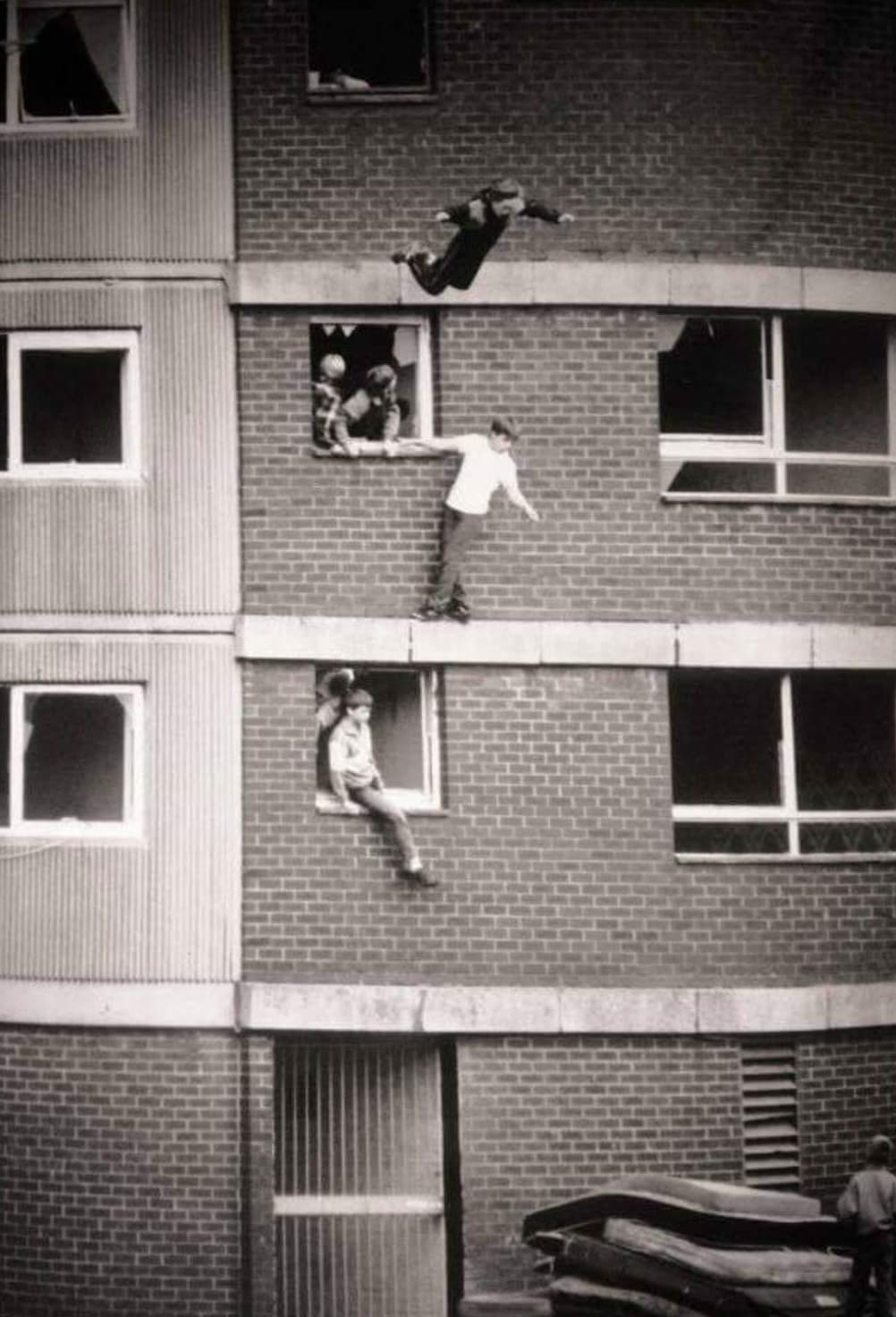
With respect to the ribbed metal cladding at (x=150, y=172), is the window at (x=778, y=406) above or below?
below

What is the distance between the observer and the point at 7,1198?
47.4 ft

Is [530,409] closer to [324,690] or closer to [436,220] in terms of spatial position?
[436,220]

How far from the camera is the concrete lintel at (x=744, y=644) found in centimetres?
1472

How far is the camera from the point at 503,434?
14227 mm

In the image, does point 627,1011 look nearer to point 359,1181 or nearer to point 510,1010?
point 510,1010

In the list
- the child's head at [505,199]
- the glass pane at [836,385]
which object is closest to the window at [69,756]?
the child's head at [505,199]

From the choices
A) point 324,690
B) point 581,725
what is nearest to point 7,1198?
point 324,690

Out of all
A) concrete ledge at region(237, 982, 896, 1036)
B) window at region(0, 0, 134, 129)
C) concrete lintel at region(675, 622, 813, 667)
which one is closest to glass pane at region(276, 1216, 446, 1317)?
concrete ledge at region(237, 982, 896, 1036)

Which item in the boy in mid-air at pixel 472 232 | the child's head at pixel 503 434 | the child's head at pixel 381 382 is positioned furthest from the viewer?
the child's head at pixel 381 382

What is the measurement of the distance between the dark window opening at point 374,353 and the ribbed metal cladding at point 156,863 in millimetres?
2299

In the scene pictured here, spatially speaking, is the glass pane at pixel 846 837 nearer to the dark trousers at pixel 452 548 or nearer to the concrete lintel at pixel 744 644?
the concrete lintel at pixel 744 644

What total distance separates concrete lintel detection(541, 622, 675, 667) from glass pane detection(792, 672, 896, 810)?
1.24 metres

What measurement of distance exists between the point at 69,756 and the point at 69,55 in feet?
18.3

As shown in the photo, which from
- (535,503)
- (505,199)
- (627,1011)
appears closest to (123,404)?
(535,503)
